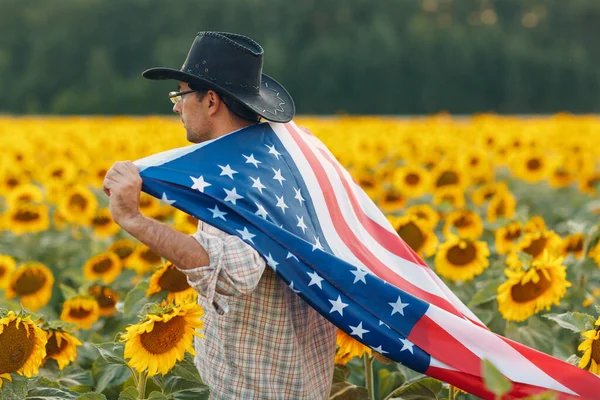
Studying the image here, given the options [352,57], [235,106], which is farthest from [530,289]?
[352,57]

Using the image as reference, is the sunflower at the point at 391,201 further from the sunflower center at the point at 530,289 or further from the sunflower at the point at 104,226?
the sunflower center at the point at 530,289

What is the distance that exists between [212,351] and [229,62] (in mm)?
881

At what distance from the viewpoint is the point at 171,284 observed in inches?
135

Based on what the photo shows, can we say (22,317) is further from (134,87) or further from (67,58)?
(67,58)

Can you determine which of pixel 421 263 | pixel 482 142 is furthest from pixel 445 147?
pixel 421 263

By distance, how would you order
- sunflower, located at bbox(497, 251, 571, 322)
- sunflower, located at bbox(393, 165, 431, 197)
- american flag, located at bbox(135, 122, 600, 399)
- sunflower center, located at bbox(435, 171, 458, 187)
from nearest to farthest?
american flag, located at bbox(135, 122, 600, 399) < sunflower, located at bbox(497, 251, 571, 322) < sunflower center, located at bbox(435, 171, 458, 187) < sunflower, located at bbox(393, 165, 431, 197)

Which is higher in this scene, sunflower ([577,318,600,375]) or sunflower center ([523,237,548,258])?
sunflower ([577,318,600,375])

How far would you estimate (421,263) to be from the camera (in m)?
3.22

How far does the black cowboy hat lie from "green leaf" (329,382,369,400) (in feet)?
3.47

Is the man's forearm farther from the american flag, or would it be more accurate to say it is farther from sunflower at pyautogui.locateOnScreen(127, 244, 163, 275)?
sunflower at pyautogui.locateOnScreen(127, 244, 163, 275)

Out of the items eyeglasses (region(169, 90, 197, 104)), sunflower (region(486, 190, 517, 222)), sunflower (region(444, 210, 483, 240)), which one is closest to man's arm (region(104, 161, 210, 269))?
eyeglasses (region(169, 90, 197, 104))

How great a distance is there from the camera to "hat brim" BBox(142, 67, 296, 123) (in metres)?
2.77

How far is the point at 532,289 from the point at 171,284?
138 centimetres

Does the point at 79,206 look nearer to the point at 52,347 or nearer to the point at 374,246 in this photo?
the point at 52,347
